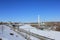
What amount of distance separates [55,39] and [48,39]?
22.5 inches

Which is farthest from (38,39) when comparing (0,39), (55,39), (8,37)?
(0,39)

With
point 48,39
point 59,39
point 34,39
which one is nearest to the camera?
point 59,39

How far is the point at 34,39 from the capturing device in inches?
329

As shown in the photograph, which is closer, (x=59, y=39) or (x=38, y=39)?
(x=59, y=39)

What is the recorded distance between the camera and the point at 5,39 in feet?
25.2

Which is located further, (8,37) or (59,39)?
(8,37)

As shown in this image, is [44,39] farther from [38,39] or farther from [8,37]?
[8,37]

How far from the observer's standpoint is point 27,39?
7.89m

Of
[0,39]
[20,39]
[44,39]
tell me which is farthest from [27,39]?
[0,39]

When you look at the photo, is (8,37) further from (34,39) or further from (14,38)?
(34,39)

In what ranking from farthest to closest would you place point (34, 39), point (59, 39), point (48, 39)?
point (34, 39), point (48, 39), point (59, 39)

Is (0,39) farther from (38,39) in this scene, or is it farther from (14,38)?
(38,39)

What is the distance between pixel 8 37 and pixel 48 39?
2815 millimetres

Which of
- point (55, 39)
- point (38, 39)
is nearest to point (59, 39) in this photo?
point (55, 39)
